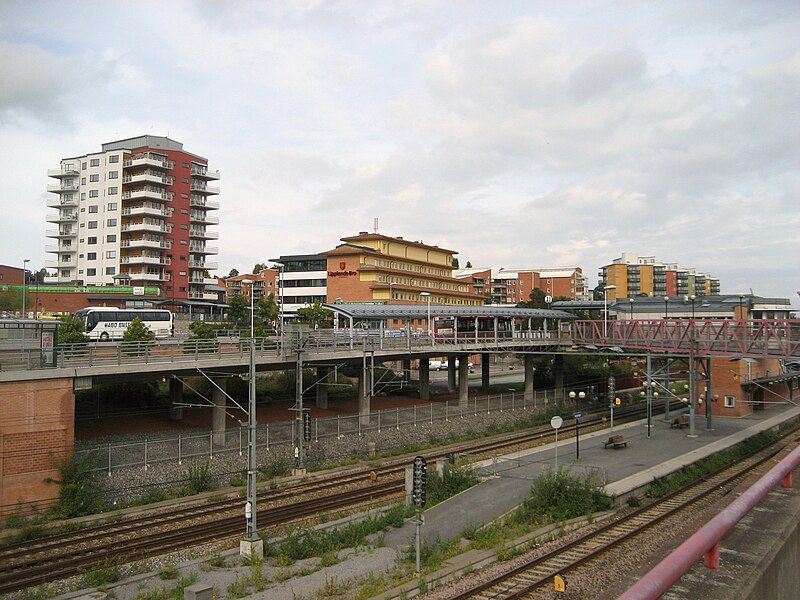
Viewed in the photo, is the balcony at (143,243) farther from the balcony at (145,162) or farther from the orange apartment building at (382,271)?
the orange apartment building at (382,271)

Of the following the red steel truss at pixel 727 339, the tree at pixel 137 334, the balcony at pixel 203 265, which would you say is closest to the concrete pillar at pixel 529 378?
the red steel truss at pixel 727 339

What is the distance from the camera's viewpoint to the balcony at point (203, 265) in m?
90.4

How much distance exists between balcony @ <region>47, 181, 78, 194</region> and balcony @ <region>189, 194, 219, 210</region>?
611 inches

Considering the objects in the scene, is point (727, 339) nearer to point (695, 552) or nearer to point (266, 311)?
point (695, 552)

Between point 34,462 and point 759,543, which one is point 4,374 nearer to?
point 34,462

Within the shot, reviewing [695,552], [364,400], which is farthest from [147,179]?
[695,552]

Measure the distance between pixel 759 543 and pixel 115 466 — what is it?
2880 cm

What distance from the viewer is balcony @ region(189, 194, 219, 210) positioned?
9056 cm

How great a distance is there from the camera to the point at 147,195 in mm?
82750

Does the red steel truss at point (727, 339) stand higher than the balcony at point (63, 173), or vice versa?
the balcony at point (63, 173)

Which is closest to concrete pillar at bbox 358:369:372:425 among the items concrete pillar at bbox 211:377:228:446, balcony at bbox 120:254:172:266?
concrete pillar at bbox 211:377:228:446

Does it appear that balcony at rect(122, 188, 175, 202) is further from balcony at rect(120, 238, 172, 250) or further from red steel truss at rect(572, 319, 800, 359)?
red steel truss at rect(572, 319, 800, 359)

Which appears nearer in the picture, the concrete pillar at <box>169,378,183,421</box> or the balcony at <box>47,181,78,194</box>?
the concrete pillar at <box>169,378,183,421</box>

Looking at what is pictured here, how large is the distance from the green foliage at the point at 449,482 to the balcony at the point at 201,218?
72.3 metres
